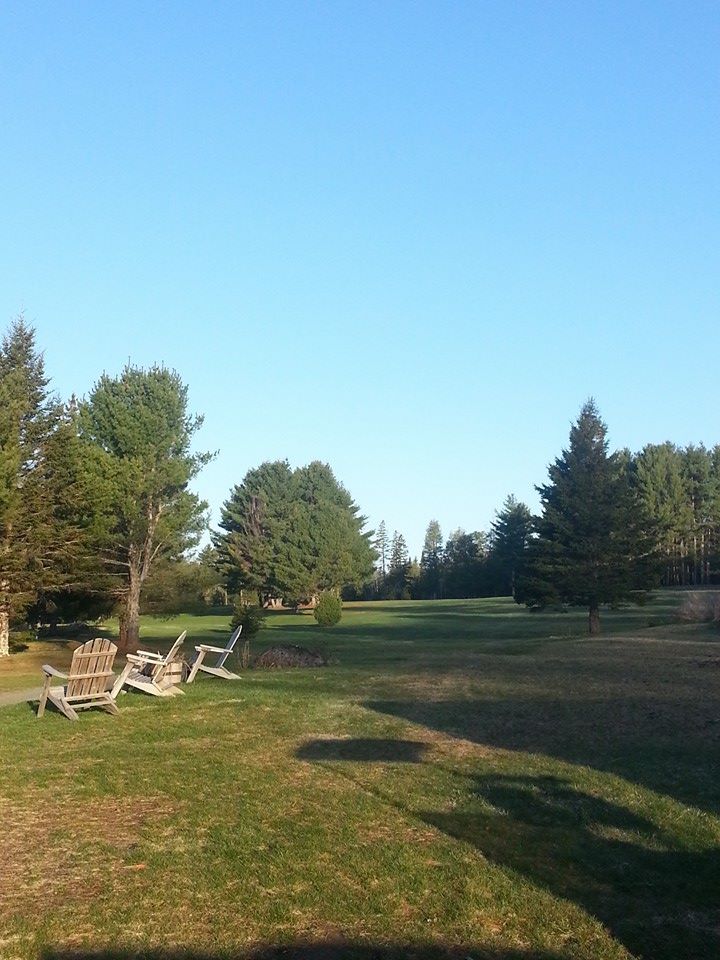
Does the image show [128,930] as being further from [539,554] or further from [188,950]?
[539,554]

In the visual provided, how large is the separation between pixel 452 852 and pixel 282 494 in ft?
280

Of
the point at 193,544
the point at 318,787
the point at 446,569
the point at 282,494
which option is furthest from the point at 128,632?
the point at 446,569

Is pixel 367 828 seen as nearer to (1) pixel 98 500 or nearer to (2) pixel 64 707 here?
(2) pixel 64 707

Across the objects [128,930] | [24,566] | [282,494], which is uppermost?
[282,494]

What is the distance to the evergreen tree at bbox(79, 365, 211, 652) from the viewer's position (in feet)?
101

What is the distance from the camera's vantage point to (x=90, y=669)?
39.2 feet

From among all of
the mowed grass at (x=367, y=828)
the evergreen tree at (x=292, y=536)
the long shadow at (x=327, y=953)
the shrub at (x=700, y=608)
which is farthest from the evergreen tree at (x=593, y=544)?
the evergreen tree at (x=292, y=536)

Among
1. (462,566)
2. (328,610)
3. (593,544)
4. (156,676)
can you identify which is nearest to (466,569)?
(462,566)

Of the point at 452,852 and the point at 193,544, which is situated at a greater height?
the point at 193,544

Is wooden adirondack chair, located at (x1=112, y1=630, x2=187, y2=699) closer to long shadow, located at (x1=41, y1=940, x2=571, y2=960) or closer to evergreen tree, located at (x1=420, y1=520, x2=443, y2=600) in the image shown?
long shadow, located at (x1=41, y1=940, x2=571, y2=960)

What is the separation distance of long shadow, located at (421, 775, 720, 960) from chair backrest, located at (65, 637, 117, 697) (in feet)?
20.3

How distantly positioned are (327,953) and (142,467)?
27638 mm

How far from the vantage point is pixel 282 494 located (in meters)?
90.8

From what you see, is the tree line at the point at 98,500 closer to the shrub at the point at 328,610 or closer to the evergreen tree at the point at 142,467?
the evergreen tree at the point at 142,467
